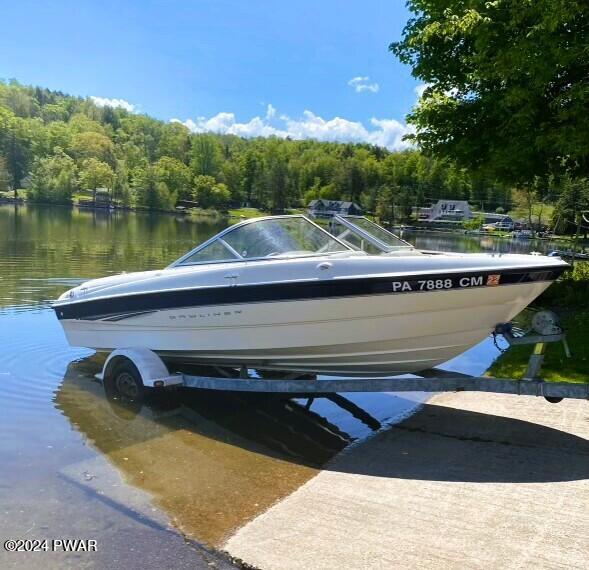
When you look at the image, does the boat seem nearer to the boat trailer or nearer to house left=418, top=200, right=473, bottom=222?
the boat trailer

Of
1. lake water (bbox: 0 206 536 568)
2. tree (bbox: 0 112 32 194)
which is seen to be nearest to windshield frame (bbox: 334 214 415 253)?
lake water (bbox: 0 206 536 568)

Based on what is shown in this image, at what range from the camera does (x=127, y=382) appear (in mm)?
7543

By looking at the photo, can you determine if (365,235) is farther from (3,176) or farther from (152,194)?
(3,176)

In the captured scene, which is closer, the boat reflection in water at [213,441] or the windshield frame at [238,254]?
the boat reflection in water at [213,441]

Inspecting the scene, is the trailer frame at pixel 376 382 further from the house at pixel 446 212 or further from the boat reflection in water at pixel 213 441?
the house at pixel 446 212

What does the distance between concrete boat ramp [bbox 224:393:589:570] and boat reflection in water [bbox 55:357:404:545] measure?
0.35m

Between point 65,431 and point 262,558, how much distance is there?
370 centimetres

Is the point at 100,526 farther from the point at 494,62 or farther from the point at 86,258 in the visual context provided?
the point at 86,258

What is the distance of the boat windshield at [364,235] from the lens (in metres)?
6.87

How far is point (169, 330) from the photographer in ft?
24.5

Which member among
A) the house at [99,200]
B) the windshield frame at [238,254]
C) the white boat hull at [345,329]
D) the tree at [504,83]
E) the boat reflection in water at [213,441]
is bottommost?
the boat reflection in water at [213,441]

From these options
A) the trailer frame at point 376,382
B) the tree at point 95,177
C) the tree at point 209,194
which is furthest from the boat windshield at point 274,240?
the tree at point 209,194

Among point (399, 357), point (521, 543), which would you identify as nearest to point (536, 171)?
point (399, 357)

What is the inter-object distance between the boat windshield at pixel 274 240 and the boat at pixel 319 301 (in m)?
0.01
